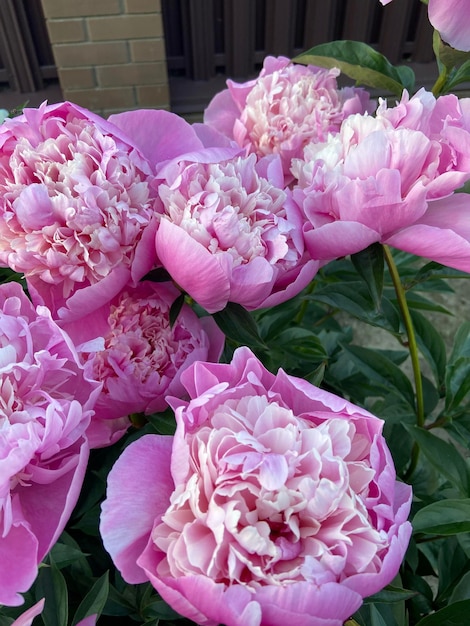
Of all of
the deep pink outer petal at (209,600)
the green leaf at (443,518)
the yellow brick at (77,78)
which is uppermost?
the deep pink outer petal at (209,600)

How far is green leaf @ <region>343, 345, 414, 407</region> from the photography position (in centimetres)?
75

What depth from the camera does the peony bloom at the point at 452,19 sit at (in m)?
0.43

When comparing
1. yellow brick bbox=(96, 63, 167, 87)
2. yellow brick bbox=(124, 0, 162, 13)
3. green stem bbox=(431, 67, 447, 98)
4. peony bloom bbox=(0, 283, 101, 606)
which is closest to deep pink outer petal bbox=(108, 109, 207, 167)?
peony bloom bbox=(0, 283, 101, 606)

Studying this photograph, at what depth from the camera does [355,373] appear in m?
0.88

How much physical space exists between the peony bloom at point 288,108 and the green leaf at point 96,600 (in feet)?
1.13

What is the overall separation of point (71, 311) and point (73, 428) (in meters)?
0.08

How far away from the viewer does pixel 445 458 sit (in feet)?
1.76

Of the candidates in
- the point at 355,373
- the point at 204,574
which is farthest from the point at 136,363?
the point at 355,373

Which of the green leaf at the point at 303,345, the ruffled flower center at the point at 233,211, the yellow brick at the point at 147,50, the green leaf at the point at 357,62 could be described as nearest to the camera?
the ruffled flower center at the point at 233,211

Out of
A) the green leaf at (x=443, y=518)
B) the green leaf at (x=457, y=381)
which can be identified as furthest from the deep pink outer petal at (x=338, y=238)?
the green leaf at (x=457, y=381)

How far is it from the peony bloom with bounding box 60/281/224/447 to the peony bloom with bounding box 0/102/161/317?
27 mm

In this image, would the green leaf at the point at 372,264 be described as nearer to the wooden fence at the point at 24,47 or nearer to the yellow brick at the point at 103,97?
the yellow brick at the point at 103,97

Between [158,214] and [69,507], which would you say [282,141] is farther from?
[69,507]

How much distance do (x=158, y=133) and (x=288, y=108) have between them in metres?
0.16
